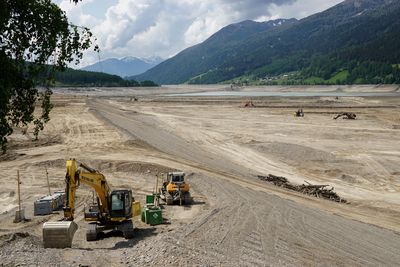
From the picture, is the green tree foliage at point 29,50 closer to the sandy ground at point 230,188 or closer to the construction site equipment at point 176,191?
the sandy ground at point 230,188

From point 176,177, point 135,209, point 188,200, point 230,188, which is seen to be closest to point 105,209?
point 135,209

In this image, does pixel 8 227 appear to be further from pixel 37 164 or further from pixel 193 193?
pixel 37 164

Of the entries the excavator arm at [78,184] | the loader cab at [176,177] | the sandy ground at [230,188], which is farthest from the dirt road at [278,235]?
the excavator arm at [78,184]

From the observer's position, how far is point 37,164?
40.2 meters

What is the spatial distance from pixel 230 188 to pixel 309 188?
6.49 meters

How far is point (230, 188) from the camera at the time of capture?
31.1m

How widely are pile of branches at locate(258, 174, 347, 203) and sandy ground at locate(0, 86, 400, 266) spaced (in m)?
1.03

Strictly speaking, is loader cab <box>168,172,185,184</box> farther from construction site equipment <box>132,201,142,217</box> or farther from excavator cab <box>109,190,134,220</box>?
excavator cab <box>109,190,134,220</box>

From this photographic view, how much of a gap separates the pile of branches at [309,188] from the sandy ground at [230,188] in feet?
3.37

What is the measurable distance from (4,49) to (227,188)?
68.9 feet

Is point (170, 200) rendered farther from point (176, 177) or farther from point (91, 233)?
point (91, 233)

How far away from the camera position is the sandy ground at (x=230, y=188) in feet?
58.7

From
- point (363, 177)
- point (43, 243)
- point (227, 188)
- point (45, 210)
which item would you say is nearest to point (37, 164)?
point (45, 210)

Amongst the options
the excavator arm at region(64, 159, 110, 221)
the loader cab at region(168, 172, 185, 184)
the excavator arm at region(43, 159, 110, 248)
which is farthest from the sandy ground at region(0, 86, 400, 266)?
the loader cab at region(168, 172, 185, 184)
